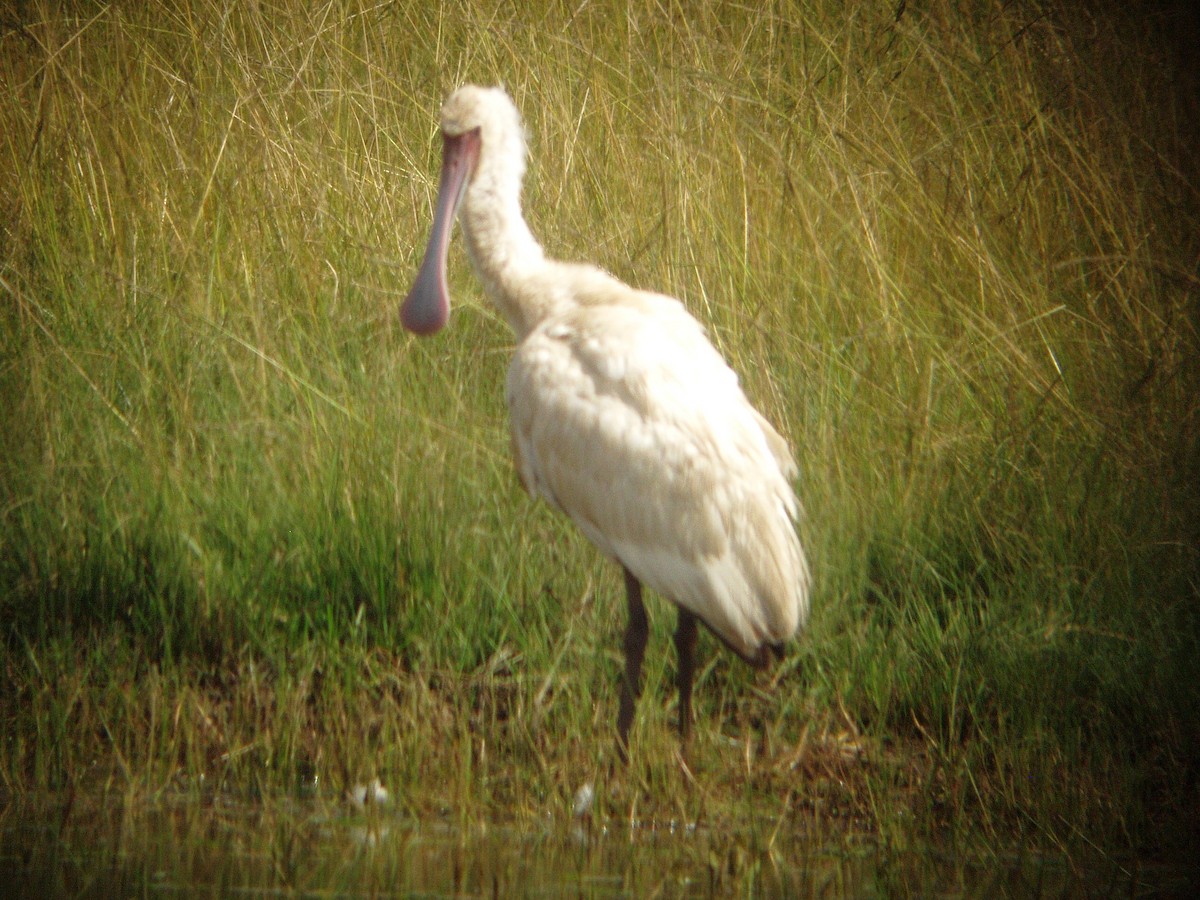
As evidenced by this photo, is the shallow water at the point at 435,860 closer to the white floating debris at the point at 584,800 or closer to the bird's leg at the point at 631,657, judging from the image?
the white floating debris at the point at 584,800

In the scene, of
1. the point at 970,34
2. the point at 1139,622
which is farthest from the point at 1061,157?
the point at 1139,622

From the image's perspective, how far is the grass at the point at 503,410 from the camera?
13.5ft

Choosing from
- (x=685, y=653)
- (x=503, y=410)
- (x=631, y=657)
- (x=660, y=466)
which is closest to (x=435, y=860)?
(x=631, y=657)

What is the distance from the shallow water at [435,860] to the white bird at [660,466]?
1.42 feet

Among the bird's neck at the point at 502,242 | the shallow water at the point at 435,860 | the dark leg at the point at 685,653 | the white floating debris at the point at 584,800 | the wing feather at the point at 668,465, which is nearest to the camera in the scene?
the shallow water at the point at 435,860

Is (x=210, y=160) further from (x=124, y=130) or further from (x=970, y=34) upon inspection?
(x=970, y=34)

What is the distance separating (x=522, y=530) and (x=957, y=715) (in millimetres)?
1388

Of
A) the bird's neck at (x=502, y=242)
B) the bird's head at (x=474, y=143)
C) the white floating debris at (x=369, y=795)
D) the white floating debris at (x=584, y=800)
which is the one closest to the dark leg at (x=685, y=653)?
the white floating debris at (x=584, y=800)

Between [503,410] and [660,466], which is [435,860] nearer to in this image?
[660,466]

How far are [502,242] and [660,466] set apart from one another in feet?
3.05

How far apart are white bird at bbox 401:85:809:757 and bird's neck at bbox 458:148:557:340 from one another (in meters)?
0.11

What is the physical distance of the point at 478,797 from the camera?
3.92 m

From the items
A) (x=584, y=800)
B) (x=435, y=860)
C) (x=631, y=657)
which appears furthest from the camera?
Result: (x=631, y=657)

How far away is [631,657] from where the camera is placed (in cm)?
424
